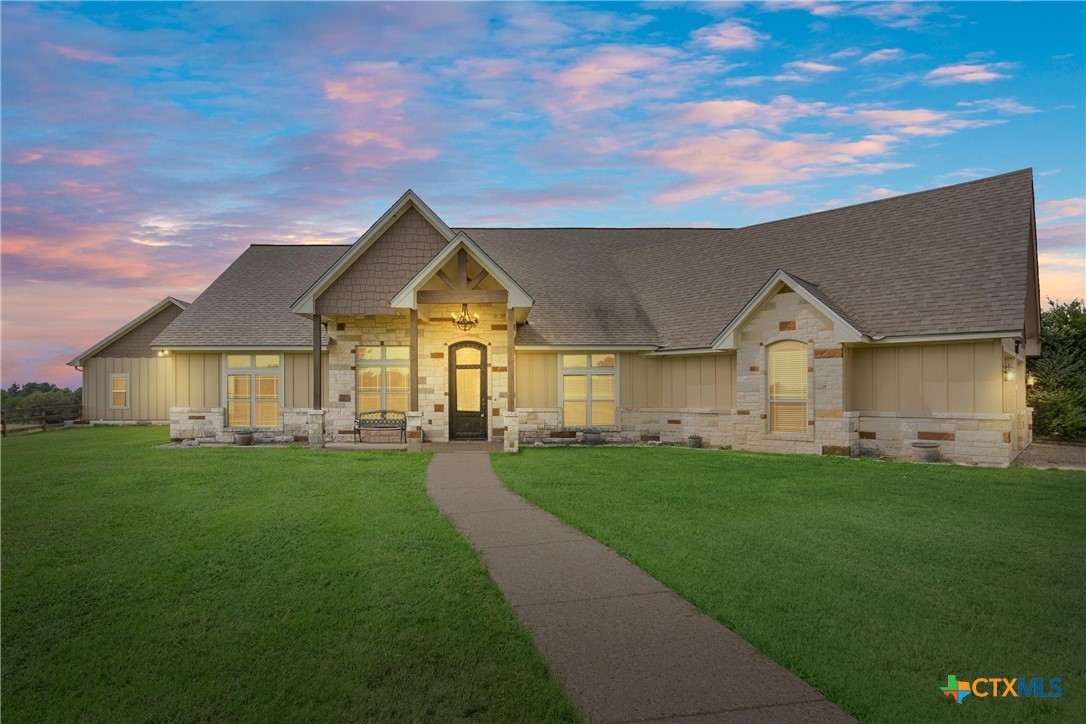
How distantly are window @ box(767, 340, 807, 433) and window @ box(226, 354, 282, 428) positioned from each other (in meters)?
14.4

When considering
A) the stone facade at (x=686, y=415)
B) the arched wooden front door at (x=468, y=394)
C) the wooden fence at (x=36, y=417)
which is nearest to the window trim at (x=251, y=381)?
the stone facade at (x=686, y=415)

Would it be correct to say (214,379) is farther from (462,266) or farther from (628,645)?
(628,645)

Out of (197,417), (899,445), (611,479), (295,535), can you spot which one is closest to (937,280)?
(899,445)

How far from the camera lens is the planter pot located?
1505cm

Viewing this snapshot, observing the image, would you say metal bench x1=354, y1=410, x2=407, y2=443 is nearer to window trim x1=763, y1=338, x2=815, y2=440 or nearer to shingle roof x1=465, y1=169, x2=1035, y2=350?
shingle roof x1=465, y1=169, x2=1035, y2=350

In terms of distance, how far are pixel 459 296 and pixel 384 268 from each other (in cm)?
284

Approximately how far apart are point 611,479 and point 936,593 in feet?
22.3

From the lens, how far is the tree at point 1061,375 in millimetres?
20391

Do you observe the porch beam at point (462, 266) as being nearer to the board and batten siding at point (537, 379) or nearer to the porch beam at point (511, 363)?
the porch beam at point (511, 363)

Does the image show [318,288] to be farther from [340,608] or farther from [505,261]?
[340,608]

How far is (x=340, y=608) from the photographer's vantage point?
5523 mm

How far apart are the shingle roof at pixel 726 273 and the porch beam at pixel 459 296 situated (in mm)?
3128

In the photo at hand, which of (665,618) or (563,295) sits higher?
(563,295)

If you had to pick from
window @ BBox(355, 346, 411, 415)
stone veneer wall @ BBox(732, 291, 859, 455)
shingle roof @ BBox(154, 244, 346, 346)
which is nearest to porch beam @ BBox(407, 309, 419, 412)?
window @ BBox(355, 346, 411, 415)
